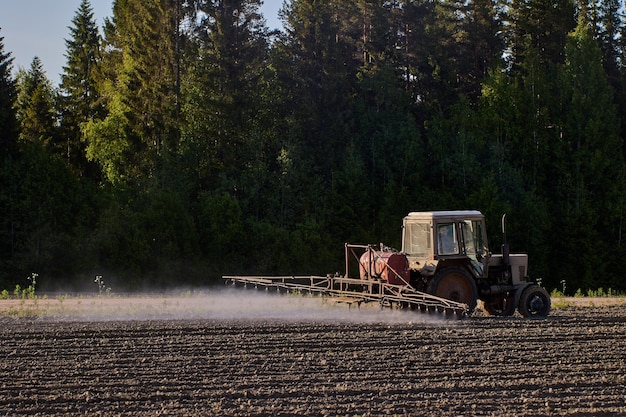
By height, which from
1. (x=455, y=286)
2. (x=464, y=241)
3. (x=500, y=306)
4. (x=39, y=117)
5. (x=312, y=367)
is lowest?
(x=312, y=367)

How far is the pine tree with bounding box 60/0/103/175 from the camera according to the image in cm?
4678

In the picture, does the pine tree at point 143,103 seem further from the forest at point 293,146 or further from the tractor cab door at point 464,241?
the tractor cab door at point 464,241

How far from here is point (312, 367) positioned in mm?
12320

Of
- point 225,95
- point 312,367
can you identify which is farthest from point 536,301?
point 225,95

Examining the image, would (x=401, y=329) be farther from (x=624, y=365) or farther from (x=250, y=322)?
(x=624, y=365)

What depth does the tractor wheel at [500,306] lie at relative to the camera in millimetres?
19266

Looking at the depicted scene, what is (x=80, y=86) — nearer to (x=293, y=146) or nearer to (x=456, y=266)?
(x=293, y=146)

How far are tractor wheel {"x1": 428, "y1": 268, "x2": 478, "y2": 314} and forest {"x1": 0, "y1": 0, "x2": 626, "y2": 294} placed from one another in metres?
19.0

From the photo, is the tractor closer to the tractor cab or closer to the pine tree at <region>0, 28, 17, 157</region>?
the tractor cab

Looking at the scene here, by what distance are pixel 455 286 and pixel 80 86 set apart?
37.4 m

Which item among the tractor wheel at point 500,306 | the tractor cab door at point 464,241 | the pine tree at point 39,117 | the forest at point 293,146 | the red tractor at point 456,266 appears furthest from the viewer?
the pine tree at point 39,117

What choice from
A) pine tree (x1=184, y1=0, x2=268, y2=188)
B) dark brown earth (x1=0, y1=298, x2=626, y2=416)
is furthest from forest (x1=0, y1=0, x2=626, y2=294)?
dark brown earth (x1=0, y1=298, x2=626, y2=416)

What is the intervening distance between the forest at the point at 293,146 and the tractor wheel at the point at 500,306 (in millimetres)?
18318

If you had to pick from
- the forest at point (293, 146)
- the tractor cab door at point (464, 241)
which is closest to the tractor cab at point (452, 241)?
the tractor cab door at point (464, 241)
